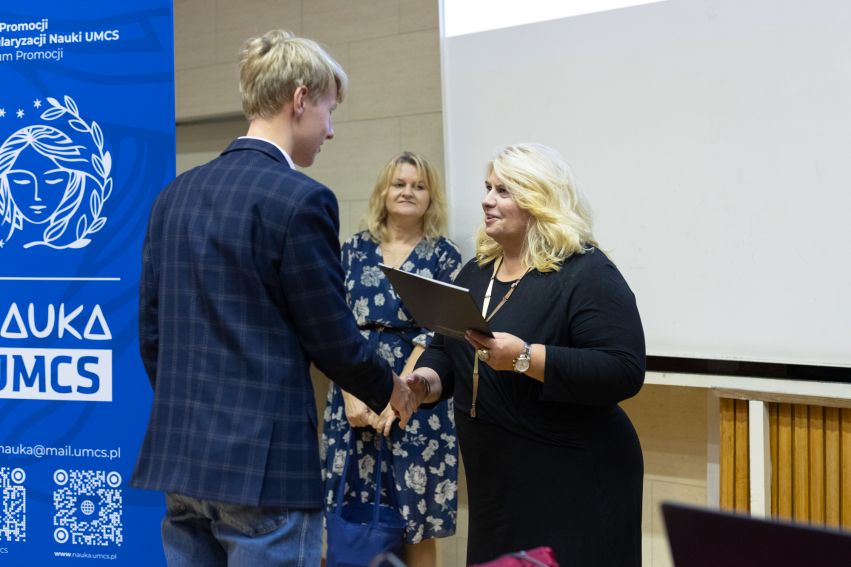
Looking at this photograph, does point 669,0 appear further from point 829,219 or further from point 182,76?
point 182,76

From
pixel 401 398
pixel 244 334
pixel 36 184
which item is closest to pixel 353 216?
pixel 36 184

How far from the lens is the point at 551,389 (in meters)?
1.70

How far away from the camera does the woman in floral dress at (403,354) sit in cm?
281

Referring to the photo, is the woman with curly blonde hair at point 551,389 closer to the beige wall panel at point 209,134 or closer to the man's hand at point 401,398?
the man's hand at point 401,398

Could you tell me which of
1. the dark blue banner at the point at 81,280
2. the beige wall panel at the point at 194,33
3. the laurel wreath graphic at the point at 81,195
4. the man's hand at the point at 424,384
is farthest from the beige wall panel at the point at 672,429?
the beige wall panel at the point at 194,33

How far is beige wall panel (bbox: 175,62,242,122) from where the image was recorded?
12.7ft

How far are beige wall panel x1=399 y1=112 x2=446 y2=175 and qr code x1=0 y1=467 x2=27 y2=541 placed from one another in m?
1.95

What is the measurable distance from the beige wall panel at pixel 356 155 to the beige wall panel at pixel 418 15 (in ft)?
1.36

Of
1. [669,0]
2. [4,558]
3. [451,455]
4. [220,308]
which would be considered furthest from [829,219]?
[4,558]

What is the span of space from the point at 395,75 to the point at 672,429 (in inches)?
75.2

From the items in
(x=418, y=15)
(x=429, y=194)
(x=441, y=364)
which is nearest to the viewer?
(x=441, y=364)

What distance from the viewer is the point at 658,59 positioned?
2.56 meters

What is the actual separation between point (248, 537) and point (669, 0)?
2.14m

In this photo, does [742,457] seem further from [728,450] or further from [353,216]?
[353,216]
